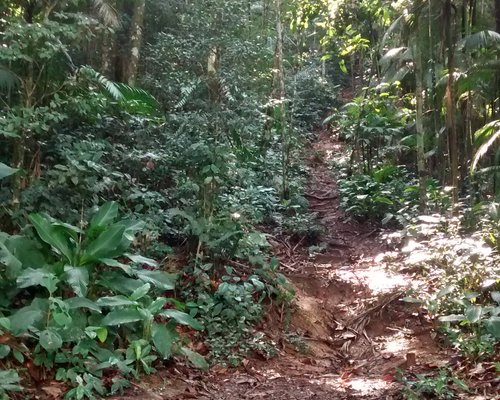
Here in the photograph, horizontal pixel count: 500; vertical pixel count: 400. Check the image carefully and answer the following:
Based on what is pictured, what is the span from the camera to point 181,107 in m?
9.21

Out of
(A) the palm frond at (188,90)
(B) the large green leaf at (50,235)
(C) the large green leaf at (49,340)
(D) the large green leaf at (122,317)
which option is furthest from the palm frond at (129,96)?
(C) the large green leaf at (49,340)

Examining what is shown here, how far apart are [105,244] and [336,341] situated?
3267 mm

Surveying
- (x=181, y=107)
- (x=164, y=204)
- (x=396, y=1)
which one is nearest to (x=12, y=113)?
(x=164, y=204)

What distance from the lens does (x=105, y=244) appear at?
555cm

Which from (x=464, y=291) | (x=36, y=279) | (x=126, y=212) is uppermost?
(x=126, y=212)

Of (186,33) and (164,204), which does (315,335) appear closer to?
(164,204)

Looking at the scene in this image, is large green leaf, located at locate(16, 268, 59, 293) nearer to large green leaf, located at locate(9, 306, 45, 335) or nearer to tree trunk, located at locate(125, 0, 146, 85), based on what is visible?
large green leaf, located at locate(9, 306, 45, 335)

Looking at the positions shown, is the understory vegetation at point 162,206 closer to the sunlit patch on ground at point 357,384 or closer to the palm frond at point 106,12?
the palm frond at point 106,12

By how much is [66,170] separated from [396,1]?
1140 centimetres

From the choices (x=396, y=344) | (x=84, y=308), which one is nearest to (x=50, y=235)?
(x=84, y=308)

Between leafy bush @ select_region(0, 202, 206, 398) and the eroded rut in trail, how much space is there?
0.47 metres

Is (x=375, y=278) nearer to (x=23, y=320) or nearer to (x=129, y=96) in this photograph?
(x=129, y=96)

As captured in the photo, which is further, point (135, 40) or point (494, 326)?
point (135, 40)

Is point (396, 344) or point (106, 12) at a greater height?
point (106, 12)
